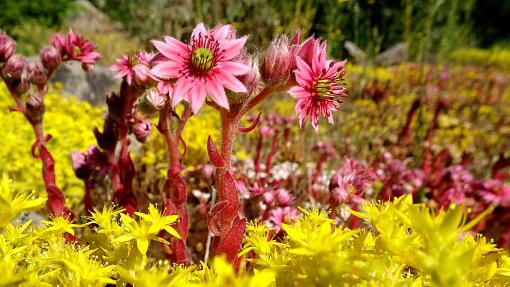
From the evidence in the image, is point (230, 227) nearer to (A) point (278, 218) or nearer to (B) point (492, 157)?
(A) point (278, 218)

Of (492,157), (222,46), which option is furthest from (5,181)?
(492,157)

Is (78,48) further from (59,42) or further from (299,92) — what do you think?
(299,92)

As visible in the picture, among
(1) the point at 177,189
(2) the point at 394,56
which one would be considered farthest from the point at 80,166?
(2) the point at 394,56

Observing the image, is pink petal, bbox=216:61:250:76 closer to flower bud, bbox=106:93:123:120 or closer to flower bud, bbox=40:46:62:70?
flower bud, bbox=106:93:123:120

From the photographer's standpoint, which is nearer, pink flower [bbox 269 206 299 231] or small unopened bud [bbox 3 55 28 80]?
small unopened bud [bbox 3 55 28 80]

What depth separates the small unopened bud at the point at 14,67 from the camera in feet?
5.15

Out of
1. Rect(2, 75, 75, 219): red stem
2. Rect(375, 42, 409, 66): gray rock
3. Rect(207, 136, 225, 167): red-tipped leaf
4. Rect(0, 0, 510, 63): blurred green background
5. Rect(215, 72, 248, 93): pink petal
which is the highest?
Rect(0, 0, 510, 63): blurred green background

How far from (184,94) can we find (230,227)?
0.30 m

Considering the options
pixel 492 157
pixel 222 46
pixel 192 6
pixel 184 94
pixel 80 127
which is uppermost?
pixel 192 6

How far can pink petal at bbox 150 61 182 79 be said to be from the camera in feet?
3.42

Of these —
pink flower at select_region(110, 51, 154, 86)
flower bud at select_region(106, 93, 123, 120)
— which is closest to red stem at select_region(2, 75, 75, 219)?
flower bud at select_region(106, 93, 123, 120)

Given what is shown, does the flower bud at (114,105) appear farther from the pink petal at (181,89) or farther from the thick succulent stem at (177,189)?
the pink petal at (181,89)

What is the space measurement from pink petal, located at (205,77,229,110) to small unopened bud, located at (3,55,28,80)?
85cm

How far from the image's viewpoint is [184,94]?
3.39 feet
